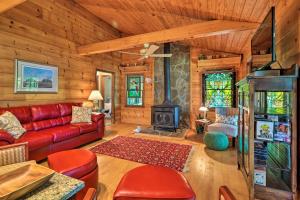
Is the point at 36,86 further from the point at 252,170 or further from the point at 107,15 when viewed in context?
the point at 252,170

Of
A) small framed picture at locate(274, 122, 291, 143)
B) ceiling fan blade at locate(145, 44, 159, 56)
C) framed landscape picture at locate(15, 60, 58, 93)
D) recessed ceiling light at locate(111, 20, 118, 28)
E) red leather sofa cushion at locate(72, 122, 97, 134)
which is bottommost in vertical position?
red leather sofa cushion at locate(72, 122, 97, 134)

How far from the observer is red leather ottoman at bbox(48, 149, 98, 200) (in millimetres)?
1803

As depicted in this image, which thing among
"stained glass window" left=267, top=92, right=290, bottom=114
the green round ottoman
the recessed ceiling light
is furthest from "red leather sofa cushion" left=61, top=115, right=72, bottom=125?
"stained glass window" left=267, top=92, right=290, bottom=114

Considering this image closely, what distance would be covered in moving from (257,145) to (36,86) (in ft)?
14.9

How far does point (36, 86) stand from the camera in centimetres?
393

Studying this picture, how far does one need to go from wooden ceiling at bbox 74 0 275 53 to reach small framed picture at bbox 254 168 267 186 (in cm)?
233

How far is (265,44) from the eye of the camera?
212 cm

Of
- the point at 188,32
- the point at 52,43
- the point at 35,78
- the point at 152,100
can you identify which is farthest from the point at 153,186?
the point at 152,100

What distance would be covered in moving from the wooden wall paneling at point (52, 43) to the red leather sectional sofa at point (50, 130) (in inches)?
17.6

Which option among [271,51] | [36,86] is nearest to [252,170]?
[271,51]

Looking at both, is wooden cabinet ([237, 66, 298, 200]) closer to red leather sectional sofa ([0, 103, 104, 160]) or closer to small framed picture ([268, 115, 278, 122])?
small framed picture ([268, 115, 278, 122])

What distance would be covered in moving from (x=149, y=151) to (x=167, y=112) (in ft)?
6.80

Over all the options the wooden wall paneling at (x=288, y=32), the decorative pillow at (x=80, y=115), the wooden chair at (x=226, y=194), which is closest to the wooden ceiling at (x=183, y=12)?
the wooden wall paneling at (x=288, y=32)

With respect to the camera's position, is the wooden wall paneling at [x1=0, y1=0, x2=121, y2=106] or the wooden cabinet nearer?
the wooden cabinet
